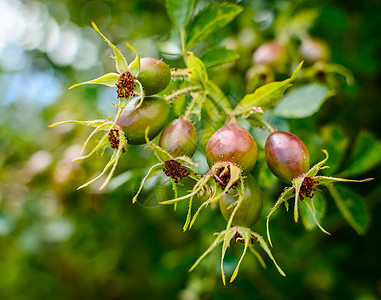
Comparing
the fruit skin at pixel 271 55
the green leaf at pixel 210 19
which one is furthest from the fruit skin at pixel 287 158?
the fruit skin at pixel 271 55

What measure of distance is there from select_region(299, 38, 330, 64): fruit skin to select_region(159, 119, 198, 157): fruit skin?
1113 mm

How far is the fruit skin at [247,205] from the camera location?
42.1 inches

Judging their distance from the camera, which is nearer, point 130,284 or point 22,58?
point 22,58

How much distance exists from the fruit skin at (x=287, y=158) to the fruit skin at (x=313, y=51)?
1.00 meters

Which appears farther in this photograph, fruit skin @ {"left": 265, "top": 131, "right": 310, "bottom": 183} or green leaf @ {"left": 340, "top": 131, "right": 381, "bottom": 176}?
green leaf @ {"left": 340, "top": 131, "right": 381, "bottom": 176}

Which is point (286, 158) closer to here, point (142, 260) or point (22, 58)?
point (142, 260)

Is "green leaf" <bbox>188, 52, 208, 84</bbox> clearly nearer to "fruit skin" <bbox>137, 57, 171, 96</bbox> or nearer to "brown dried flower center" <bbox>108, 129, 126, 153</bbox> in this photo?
"fruit skin" <bbox>137, 57, 171, 96</bbox>

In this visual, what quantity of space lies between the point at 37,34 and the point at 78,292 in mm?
2828

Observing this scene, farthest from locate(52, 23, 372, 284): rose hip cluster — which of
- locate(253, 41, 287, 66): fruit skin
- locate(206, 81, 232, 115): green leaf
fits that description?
locate(253, 41, 287, 66): fruit skin

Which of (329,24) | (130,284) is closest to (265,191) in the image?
(329,24)

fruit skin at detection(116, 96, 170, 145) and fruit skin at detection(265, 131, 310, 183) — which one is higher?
fruit skin at detection(116, 96, 170, 145)

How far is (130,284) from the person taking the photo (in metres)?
4.06

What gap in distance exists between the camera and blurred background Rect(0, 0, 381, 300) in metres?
2.16

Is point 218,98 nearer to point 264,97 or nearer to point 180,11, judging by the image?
point 264,97
